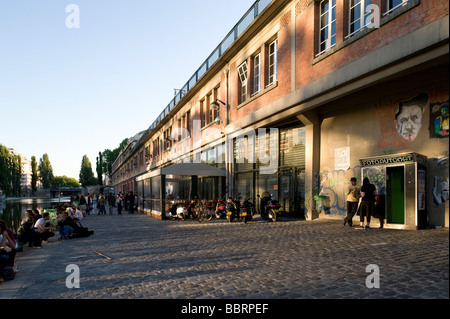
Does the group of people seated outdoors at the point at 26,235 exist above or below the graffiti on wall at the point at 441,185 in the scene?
below

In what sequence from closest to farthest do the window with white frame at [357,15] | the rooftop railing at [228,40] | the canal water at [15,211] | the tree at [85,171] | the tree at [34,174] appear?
the window with white frame at [357,15], the rooftop railing at [228,40], the canal water at [15,211], the tree at [34,174], the tree at [85,171]

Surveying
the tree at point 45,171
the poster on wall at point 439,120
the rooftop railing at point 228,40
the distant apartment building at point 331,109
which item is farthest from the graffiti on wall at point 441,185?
the tree at point 45,171

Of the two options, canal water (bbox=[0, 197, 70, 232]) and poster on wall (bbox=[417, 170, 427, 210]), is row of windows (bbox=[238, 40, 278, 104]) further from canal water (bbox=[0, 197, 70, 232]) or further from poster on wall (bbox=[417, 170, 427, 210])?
canal water (bbox=[0, 197, 70, 232])

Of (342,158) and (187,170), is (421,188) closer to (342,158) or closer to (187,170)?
(342,158)

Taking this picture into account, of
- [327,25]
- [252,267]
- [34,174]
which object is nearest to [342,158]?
[327,25]

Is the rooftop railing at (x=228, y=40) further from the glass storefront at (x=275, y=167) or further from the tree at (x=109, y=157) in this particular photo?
the tree at (x=109, y=157)

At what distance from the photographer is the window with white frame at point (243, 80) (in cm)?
1809

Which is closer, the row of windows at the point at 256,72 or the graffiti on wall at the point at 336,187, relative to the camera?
the graffiti on wall at the point at 336,187

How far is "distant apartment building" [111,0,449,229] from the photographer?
8.87 m

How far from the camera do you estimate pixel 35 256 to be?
8828 mm

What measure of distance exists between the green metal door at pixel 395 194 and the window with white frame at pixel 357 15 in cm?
446

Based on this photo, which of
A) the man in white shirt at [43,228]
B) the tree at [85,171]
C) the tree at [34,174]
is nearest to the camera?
the man in white shirt at [43,228]

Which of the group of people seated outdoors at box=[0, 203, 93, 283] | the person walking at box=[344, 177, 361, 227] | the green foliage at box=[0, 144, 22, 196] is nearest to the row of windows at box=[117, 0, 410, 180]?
the person walking at box=[344, 177, 361, 227]
